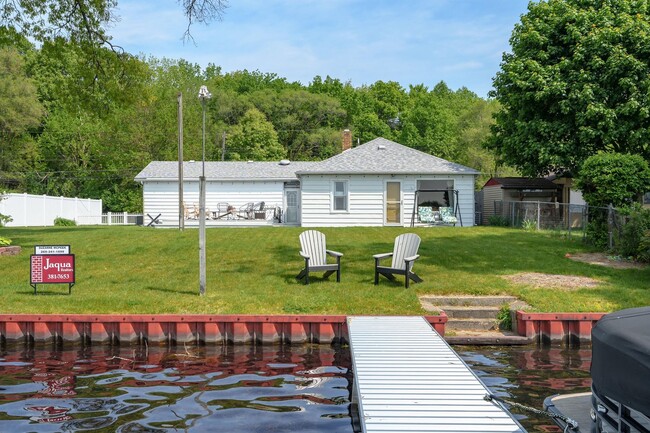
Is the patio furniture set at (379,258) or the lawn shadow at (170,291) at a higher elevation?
the patio furniture set at (379,258)

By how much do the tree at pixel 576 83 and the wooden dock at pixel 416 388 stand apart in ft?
63.2

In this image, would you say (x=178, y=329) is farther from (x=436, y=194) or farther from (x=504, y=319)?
(x=436, y=194)

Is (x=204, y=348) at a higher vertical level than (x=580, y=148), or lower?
lower

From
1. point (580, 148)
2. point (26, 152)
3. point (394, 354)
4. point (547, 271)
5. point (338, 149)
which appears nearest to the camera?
point (394, 354)

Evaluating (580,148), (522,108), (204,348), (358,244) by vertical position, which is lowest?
(204,348)

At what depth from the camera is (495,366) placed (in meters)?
9.19

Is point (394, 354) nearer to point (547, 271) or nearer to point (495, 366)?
point (495, 366)

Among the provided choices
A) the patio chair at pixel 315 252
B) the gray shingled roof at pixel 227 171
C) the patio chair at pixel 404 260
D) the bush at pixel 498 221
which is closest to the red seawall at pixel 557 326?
the patio chair at pixel 404 260

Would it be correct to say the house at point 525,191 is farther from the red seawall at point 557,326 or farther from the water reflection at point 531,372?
the water reflection at point 531,372

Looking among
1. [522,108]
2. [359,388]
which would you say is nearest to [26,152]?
[522,108]

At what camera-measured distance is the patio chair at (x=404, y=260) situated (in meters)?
12.9

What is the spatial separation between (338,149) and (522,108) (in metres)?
32.0

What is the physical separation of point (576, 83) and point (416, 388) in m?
22.6

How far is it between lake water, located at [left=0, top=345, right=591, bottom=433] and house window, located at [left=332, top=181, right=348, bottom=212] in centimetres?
1821
